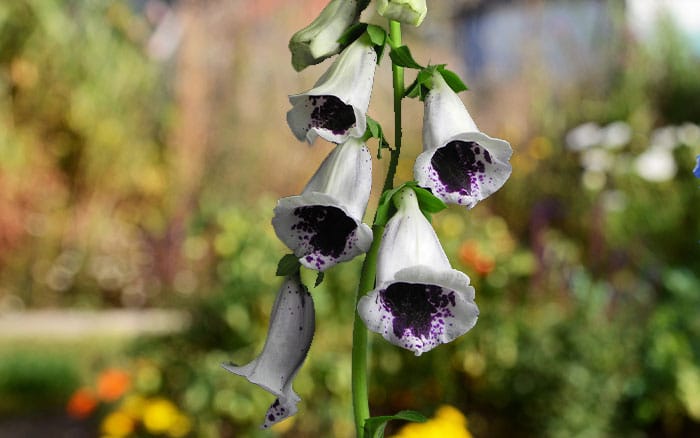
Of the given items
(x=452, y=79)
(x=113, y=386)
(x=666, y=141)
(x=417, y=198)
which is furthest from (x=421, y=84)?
(x=666, y=141)

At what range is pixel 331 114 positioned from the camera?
40.0 inches

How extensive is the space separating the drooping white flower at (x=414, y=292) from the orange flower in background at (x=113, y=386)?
2.58 m

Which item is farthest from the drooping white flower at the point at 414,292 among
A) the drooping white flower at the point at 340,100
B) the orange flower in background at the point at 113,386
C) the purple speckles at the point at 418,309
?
the orange flower in background at the point at 113,386

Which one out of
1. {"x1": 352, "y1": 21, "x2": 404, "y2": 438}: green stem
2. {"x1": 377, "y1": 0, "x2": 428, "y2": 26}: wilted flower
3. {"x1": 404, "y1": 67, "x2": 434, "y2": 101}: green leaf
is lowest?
{"x1": 352, "y1": 21, "x2": 404, "y2": 438}: green stem

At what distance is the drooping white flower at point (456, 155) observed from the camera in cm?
94

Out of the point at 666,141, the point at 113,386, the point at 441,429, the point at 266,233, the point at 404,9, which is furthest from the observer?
the point at 666,141

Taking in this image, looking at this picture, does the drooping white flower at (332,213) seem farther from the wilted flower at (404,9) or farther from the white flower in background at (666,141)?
the white flower in background at (666,141)

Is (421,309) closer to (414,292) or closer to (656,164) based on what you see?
(414,292)

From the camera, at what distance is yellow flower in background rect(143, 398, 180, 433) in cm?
290

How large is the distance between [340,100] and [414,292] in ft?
0.81

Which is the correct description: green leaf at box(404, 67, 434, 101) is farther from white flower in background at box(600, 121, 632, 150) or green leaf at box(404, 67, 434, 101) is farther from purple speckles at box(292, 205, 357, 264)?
white flower in background at box(600, 121, 632, 150)

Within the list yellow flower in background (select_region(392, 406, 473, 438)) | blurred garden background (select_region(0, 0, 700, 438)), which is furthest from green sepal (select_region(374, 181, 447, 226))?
blurred garden background (select_region(0, 0, 700, 438))

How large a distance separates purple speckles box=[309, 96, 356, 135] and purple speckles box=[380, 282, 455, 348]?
0.21 meters

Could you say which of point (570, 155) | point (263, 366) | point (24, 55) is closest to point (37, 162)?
point (24, 55)
